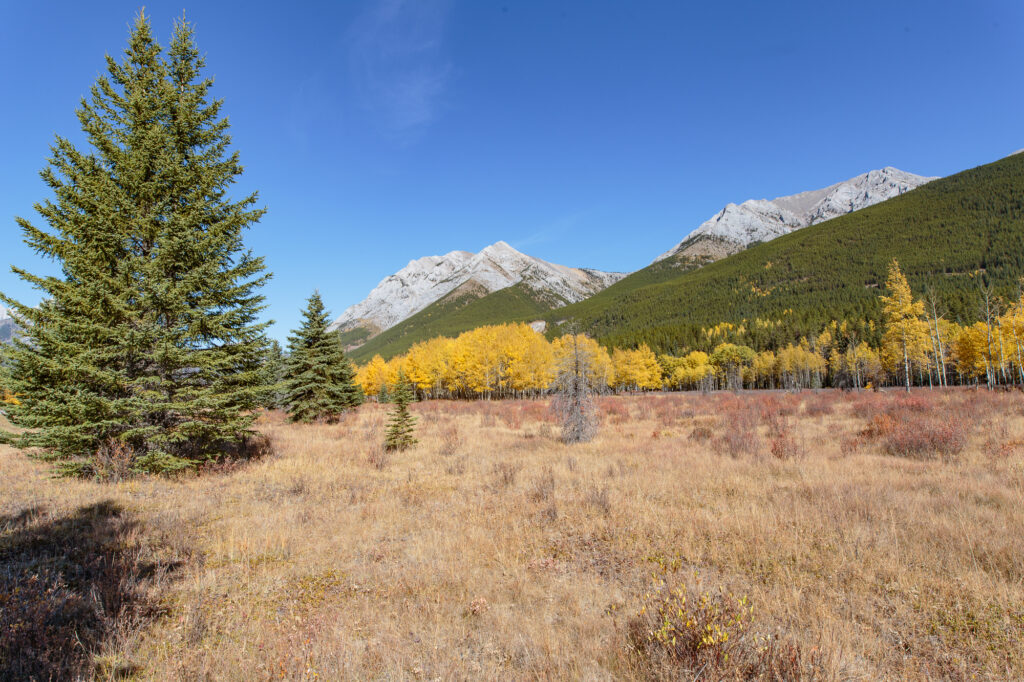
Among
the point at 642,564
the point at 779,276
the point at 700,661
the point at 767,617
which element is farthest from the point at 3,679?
the point at 779,276

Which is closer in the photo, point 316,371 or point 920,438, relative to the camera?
point 920,438

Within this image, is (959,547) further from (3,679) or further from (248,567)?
(3,679)

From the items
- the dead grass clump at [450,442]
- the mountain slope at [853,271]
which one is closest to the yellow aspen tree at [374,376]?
the dead grass clump at [450,442]

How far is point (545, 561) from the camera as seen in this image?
223 inches

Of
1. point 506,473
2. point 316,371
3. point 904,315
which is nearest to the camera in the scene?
point 506,473

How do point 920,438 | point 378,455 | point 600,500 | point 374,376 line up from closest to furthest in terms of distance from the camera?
point 600,500
point 920,438
point 378,455
point 374,376

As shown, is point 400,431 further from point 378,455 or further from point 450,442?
point 378,455

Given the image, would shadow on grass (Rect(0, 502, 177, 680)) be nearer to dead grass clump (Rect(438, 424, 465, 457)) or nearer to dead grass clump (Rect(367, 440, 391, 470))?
dead grass clump (Rect(367, 440, 391, 470))

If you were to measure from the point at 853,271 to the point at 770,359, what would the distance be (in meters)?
105

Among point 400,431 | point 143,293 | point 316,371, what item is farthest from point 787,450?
point 316,371

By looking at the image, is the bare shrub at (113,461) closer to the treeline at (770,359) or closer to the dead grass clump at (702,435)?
the treeline at (770,359)

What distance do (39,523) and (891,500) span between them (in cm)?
1439

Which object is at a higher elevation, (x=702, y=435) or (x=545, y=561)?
(x=545, y=561)

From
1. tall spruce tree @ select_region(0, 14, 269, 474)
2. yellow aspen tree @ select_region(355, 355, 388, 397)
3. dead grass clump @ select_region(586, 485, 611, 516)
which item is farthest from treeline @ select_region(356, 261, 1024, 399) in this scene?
tall spruce tree @ select_region(0, 14, 269, 474)
